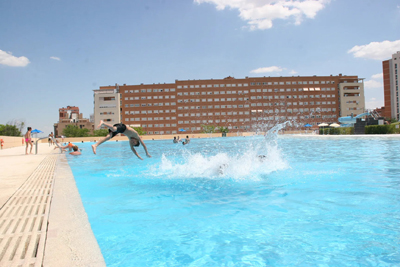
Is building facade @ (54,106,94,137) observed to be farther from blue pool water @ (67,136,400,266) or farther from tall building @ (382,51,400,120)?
tall building @ (382,51,400,120)

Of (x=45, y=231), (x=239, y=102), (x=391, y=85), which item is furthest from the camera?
(x=391, y=85)

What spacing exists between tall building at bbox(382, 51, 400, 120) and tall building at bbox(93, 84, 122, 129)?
375 ft

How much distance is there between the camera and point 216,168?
10.5 m

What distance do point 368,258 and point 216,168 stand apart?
23.6ft

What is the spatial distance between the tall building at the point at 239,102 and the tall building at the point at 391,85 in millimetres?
26374

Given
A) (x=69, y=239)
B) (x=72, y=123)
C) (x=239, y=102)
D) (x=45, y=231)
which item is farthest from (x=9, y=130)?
(x=239, y=102)

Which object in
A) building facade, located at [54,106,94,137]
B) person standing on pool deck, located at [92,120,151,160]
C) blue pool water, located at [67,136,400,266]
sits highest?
building facade, located at [54,106,94,137]

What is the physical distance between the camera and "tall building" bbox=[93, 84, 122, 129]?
10012 centimetres

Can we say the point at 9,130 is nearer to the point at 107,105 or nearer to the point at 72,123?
the point at 107,105

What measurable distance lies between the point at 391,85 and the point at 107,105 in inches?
4710

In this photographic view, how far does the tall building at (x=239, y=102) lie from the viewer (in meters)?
105

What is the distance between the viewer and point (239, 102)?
107125 mm

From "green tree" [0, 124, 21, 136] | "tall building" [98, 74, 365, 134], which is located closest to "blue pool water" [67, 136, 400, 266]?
"green tree" [0, 124, 21, 136]

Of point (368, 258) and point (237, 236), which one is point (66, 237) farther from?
point (368, 258)
